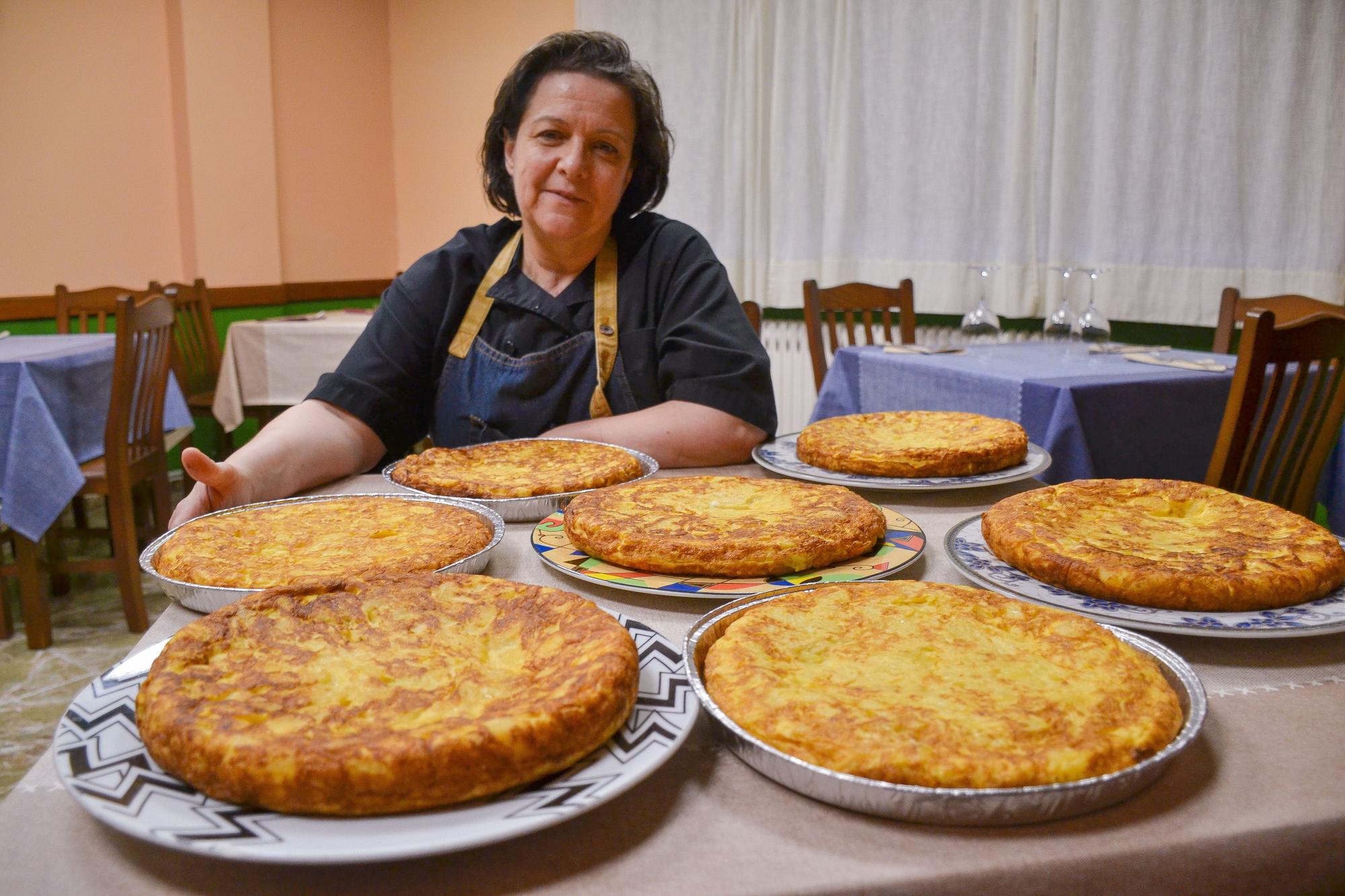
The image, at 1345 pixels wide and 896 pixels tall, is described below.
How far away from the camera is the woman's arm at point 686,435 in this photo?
5.37 ft

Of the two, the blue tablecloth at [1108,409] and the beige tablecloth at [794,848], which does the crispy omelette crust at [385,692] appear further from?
the blue tablecloth at [1108,409]

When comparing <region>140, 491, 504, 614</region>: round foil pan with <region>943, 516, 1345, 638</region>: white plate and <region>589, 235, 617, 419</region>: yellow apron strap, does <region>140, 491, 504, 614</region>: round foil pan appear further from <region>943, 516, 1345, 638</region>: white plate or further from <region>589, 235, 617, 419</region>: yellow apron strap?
<region>589, 235, 617, 419</region>: yellow apron strap

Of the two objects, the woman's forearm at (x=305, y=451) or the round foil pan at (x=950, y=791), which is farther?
the woman's forearm at (x=305, y=451)

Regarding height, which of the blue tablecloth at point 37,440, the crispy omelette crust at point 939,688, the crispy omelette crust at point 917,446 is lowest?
the blue tablecloth at point 37,440

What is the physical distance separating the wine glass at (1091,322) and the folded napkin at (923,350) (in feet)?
1.21

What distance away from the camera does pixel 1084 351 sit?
3.09 m

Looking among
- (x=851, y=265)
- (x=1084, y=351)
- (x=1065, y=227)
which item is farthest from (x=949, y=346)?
(x=851, y=265)

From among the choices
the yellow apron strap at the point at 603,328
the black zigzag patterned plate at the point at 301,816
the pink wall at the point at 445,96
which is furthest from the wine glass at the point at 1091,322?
the pink wall at the point at 445,96

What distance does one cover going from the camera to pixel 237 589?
879 millimetres

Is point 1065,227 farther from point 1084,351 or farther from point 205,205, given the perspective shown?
point 205,205

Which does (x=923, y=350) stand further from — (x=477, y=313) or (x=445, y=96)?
(x=445, y=96)

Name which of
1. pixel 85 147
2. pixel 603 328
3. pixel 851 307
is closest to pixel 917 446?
pixel 603 328

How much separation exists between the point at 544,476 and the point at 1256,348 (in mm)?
1531

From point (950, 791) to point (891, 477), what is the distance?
861mm
